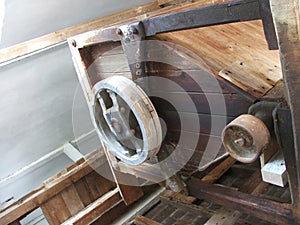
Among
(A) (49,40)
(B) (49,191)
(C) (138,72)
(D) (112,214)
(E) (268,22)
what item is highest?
(A) (49,40)

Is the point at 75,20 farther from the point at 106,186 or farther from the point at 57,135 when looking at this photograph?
the point at 106,186

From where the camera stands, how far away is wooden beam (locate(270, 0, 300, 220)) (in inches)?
32.8

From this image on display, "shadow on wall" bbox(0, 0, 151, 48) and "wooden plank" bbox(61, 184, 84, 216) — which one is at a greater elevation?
"shadow on wall" bbox(0, 0, 151, 48)

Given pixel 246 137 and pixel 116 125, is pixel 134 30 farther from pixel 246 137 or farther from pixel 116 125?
pixel 246 137

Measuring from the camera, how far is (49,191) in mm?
2248

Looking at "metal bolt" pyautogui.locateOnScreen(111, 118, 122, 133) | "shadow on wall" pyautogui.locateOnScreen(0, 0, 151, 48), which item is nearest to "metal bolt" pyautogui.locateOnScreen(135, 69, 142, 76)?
"metal bolt" pyautogui.locateOnScreen(111, 118, 122, 133)

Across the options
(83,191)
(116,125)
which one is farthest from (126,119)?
(83,191)

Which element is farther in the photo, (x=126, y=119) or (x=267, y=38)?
(x=126, y=119)

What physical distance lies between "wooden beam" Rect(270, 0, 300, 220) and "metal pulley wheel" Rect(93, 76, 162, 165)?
1.96ft

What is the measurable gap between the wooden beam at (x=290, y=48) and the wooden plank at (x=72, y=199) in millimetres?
1789

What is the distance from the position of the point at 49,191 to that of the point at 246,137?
164 cm

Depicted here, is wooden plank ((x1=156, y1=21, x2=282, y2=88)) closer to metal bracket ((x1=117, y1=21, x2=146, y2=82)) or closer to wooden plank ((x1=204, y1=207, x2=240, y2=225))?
metal bracket ((x1=117, y1=21, x2=146, y2=82))

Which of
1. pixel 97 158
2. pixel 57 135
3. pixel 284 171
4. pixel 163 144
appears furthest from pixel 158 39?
pixel 57 135

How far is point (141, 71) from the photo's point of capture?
145 centimetres
